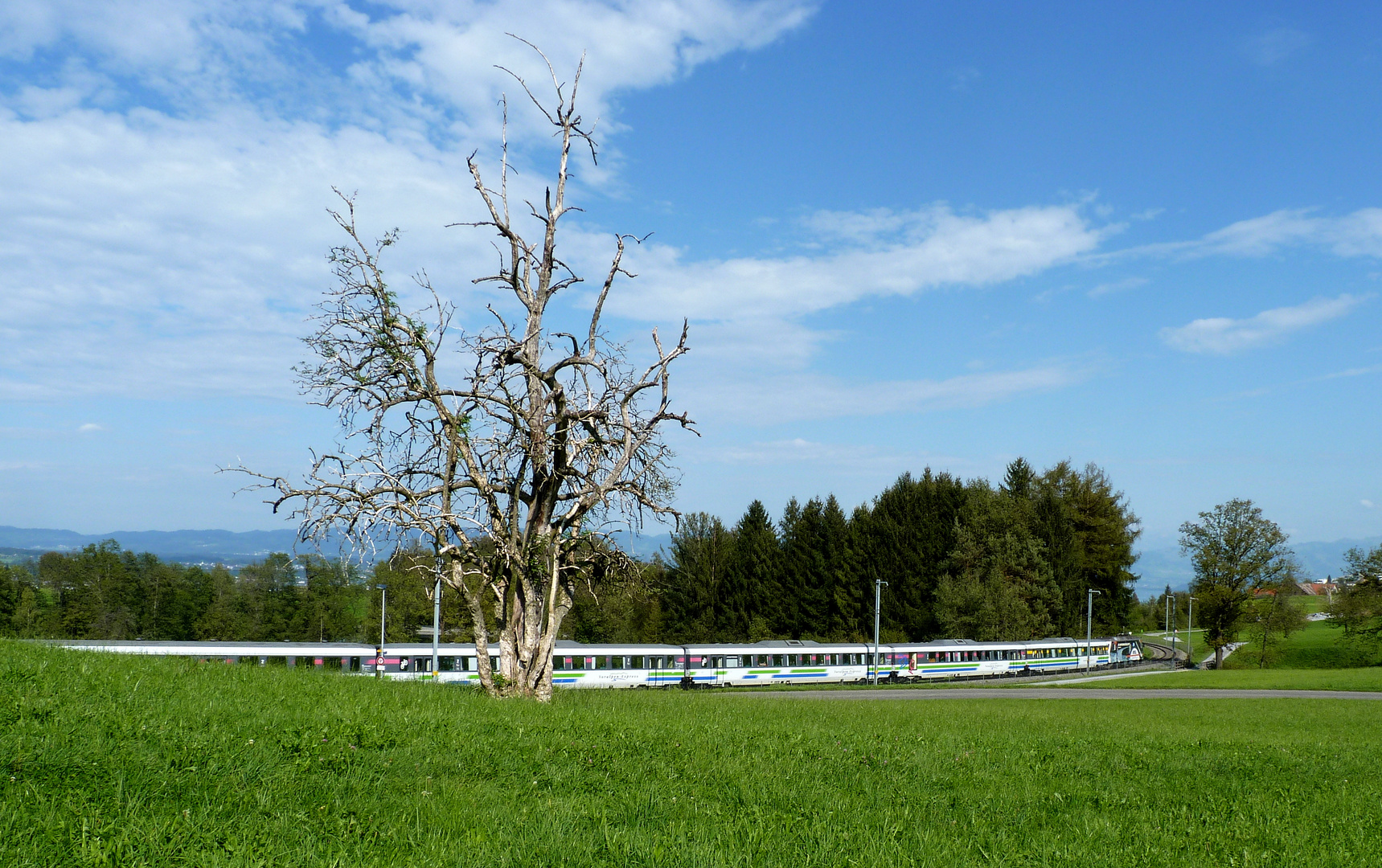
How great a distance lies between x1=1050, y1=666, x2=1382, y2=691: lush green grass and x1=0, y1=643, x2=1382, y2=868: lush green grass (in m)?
38.7

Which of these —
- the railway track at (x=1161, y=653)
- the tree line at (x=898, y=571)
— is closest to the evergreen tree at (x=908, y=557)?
the tree line at (x=898, y=571)

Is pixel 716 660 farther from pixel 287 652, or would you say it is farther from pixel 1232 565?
pixel 1232 565

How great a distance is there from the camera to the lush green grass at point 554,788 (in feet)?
17.6

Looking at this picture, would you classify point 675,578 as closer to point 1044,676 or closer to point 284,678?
point 1044,676

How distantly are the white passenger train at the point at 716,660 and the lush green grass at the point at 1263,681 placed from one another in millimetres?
7942

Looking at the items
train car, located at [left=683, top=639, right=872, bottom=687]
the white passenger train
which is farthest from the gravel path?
the white passenger train

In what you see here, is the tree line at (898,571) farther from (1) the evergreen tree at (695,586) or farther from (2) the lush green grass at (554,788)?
(2) the lush green grass at (554,788)

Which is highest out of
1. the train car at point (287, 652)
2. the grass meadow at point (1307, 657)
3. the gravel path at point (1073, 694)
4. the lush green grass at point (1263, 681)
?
the train car at point (287, 652)

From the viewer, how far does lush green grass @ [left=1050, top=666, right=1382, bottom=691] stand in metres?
43.7

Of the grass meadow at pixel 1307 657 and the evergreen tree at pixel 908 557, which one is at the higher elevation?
the evergreen tree at pixel 908 557

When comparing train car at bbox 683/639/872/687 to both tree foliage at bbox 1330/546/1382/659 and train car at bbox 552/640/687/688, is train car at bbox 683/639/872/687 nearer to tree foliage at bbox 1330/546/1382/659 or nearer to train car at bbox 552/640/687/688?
train car at bbox 552/640/687/688

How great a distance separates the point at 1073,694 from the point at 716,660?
56.6ft

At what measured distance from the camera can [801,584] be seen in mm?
72000

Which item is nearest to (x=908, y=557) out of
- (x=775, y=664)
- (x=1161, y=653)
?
(x=775, y=664)
